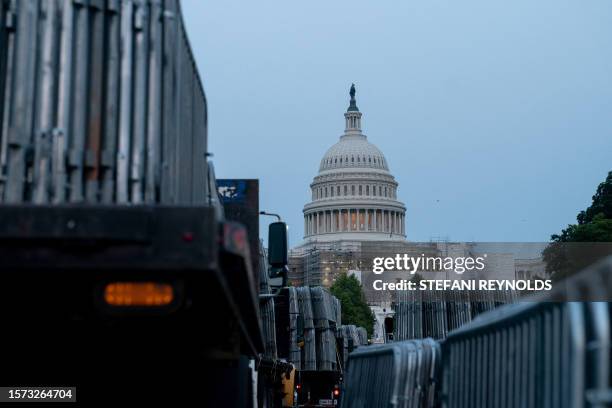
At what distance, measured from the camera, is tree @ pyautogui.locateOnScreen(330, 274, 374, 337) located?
15262 centimetres

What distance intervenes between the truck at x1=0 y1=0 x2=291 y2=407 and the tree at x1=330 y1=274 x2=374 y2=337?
463ft

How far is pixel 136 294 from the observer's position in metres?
6.40

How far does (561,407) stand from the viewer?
6270mm

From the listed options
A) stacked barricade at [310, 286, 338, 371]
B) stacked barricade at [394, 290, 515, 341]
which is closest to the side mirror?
stacked barricade at [394, 290, 515, 341]

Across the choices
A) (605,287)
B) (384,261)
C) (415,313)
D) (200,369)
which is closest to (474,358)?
(200,369)

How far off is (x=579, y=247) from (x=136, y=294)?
73.9 meters

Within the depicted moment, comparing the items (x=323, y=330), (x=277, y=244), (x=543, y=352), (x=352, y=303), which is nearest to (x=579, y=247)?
(x=323, y=330)

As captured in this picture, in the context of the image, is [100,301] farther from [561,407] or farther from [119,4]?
[561,407]

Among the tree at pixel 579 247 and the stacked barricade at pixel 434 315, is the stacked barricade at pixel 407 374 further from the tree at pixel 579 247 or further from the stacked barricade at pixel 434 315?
the tree at pixel 579 247

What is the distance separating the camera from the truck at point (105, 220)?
6.02m

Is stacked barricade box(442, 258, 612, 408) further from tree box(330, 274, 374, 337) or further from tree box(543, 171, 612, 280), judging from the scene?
tree box(330, 274, 374, 337)

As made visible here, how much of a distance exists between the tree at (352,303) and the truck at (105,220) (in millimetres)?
141011

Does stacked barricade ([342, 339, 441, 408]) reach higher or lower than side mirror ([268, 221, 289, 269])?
lower

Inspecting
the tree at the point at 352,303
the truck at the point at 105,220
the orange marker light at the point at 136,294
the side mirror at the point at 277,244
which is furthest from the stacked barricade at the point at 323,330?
the tree at the point at 352,303
